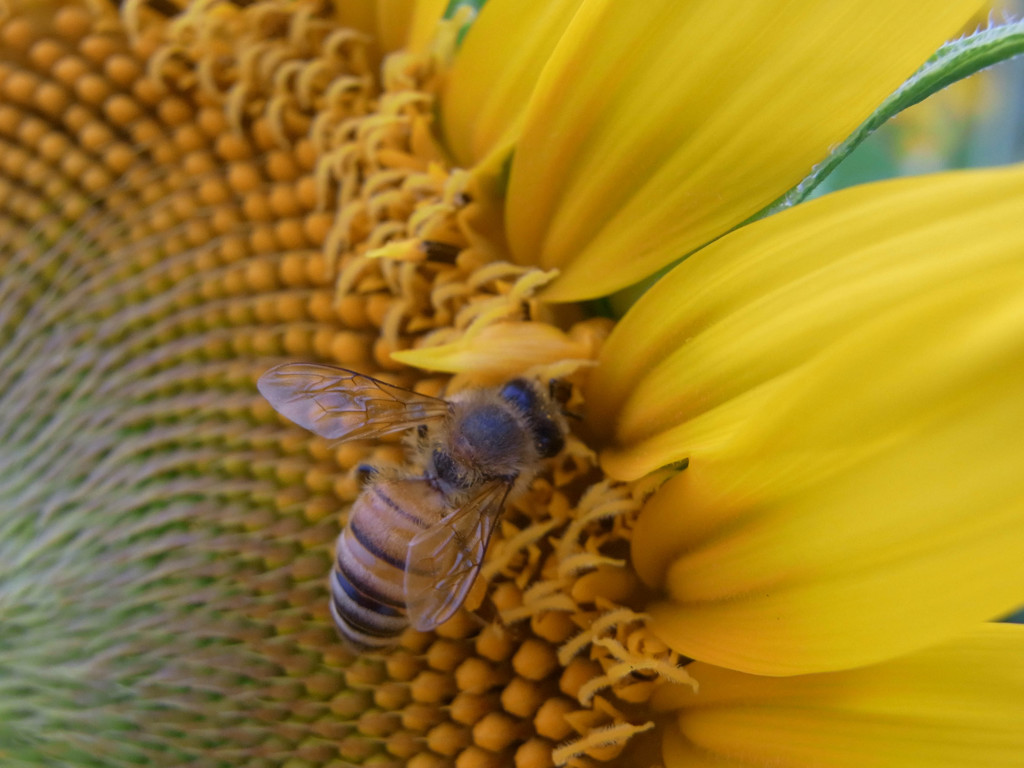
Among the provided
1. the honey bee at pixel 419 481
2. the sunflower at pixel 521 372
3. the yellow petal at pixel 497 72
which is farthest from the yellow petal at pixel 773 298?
the yellow petal at pixel 497 72

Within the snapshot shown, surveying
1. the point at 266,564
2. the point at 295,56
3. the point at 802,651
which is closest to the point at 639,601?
the point at 802,651

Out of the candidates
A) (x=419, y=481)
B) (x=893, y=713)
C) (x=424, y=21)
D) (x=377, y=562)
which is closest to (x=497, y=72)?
(x=424, y=21)

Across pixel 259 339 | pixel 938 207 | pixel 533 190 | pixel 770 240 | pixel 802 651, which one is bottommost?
pixel 259 339

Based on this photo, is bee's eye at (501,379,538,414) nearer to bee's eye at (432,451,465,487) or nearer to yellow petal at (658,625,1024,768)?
bee's eye at (432,451,465,487)

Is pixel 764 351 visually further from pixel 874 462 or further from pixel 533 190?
pixel 533 190

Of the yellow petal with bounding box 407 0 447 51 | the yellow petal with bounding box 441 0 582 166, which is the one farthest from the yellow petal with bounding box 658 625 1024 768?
the yellow petal with bounding box 407 0 447 51

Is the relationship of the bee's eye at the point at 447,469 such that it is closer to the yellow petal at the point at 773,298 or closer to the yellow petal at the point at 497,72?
the yellow petal at the point at 773,298

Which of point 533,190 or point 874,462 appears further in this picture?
point 533,190
